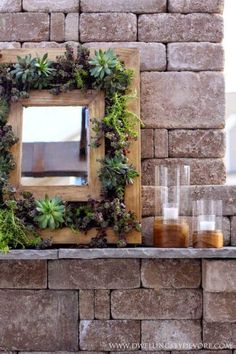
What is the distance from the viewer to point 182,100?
2172mm

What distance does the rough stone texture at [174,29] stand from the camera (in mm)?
2209

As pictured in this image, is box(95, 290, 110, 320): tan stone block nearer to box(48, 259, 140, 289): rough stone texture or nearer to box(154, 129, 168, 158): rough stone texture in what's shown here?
box(48, 259, 140, 289): rough stone texture

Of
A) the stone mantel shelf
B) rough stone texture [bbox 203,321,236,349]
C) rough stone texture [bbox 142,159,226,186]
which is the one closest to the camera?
the stone mantel shelf

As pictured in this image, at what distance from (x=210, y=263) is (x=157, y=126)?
1.85 ft

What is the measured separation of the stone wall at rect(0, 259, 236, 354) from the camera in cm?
204

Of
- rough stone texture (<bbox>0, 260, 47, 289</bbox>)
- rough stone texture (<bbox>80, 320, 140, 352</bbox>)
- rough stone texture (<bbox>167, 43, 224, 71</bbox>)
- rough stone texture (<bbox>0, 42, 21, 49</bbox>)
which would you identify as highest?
rough stone texture (<bbox>0, 42, 21, 49</bbox>)

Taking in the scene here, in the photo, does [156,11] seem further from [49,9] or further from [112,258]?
[112,258]

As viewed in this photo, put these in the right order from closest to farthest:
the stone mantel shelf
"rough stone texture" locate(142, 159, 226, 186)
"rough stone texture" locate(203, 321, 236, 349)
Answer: the stone mantel shelf → "rough stone texture" locate(203, 321, 236, 349) → "rough stone texture" locate(142, 159, 226, 186)

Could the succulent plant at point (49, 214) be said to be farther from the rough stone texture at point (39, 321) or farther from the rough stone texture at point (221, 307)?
the rough stone texture at point (221, 307)

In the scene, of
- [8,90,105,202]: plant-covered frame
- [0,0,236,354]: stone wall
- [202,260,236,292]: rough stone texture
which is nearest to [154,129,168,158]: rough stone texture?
[0,0,236,354]: stone wall

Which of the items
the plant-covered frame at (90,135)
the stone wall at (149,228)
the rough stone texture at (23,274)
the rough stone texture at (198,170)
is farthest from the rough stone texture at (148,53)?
the rough stone texture at (23,274)

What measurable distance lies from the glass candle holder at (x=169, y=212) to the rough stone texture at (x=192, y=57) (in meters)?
0.41

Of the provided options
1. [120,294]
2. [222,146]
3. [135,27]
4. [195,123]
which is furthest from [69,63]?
[120,294]

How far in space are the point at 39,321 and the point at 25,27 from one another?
1140mm
